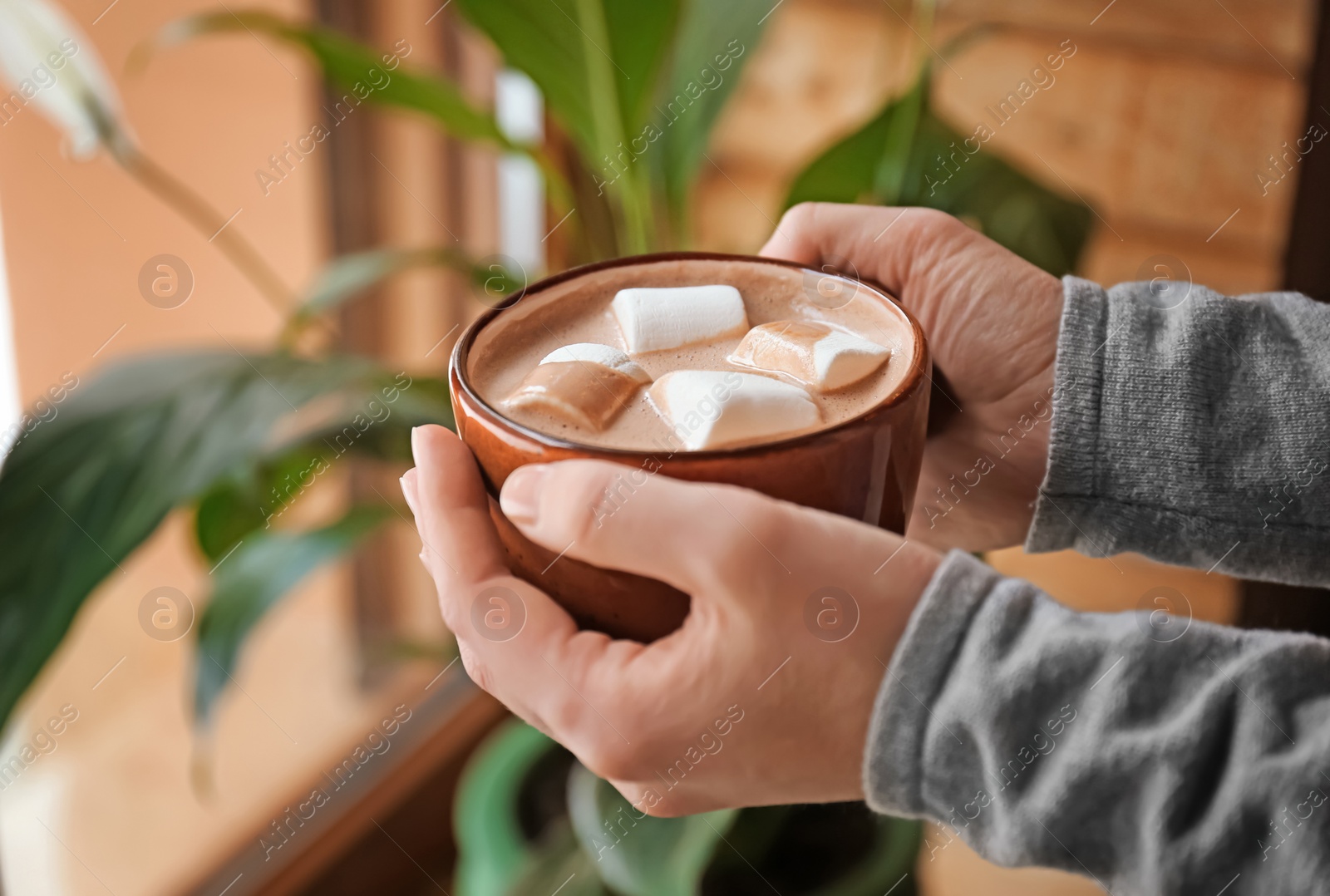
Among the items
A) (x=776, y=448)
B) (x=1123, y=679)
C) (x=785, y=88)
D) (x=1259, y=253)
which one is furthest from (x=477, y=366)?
(x=1259, y=253)

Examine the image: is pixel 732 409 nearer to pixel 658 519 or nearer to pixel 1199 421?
pixel 658 519

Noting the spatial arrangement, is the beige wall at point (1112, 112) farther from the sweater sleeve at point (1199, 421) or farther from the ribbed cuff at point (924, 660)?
the ribbed cuff at point (924, 660)

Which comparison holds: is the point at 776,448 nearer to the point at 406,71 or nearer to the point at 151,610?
the point at 406,71

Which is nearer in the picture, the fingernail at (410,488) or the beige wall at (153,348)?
the fingernail at (410,488)

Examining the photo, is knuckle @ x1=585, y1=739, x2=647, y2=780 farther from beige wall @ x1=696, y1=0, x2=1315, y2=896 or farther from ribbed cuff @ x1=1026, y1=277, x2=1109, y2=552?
beige wall @ x1=696, y1=0, x2=1315, y2=896

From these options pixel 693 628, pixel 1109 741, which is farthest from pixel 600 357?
pixel 1109 741

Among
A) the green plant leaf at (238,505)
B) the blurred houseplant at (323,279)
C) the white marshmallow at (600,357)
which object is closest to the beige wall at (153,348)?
the blurred houseplant at (323,279)

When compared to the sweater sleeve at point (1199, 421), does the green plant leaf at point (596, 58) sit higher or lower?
higher
